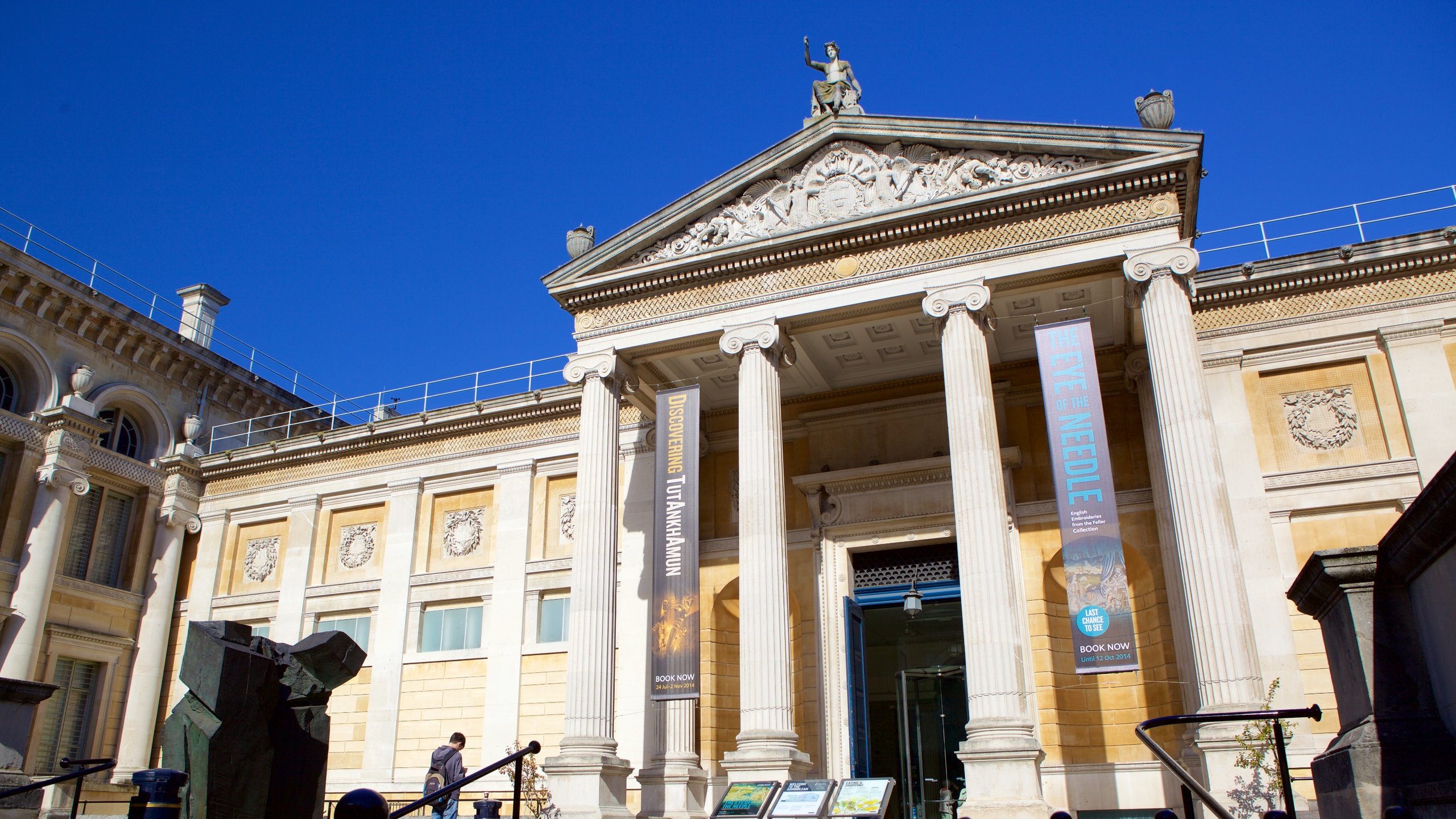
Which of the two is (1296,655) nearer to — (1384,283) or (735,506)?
(1384,283)

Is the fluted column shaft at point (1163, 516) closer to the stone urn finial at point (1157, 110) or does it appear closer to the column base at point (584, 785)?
the stone urn finial at point (1157, 110)

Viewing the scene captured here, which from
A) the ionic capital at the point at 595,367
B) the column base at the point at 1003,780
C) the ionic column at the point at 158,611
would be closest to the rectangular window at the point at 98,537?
the ionic column at the point at 158,611

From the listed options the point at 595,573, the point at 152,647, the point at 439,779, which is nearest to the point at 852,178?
the point at 595,573

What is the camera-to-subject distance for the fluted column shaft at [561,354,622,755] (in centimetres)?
1636

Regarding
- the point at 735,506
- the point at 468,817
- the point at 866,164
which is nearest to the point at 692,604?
Result: the point at 735,506

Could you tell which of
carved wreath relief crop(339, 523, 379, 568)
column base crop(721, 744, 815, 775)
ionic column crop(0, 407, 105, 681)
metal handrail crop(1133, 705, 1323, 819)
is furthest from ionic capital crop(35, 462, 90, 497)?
metal handrail crop(1133, 705, 1323, 819)

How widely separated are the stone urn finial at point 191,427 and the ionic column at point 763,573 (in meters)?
15.1

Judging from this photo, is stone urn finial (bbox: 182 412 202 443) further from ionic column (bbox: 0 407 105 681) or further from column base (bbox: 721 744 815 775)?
column base (bbox: 721 744 815 775)

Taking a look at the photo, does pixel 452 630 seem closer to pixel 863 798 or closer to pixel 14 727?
pixel 863 798

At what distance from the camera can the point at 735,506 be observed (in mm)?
20953

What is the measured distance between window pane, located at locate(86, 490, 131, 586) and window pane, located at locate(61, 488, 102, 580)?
12 centimetres

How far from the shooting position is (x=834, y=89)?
18.3 metres

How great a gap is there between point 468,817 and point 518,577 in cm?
490

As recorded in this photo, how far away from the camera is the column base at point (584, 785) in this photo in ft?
50.8
